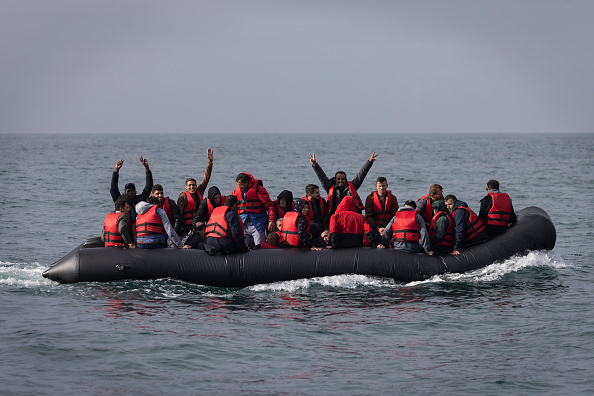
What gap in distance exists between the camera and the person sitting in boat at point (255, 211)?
12.1 meters

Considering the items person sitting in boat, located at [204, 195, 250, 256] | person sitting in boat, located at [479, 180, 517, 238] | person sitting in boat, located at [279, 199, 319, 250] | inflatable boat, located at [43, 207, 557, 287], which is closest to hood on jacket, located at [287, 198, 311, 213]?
person sitting in boat, located at [279, 199, 319, 250]

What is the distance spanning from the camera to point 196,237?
11.8m

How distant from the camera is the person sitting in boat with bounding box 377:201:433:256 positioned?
11266mm

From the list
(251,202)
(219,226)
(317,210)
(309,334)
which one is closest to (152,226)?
(219,226)

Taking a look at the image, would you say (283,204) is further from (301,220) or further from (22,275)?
(22,275)

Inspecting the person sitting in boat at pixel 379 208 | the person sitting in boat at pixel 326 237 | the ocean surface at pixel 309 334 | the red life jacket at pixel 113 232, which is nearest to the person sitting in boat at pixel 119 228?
the red life jacket at pixel 113 232

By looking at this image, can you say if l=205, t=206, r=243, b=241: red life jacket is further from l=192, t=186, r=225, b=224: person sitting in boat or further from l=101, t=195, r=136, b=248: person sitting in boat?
l=101, t=195, r=136, b=248: person sitting in boat

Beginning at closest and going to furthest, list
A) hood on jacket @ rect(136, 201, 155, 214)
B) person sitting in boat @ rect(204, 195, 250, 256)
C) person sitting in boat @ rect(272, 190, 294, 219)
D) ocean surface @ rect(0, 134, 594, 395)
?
ocean surface @ rect(0, 134, 594, 395), person sitting in boat @ rect(204, 195, 250, 256), hood on jacket @ rect(136, 201, 155, 214), person sitting in boat @ rect(272, 190, 294, 219)

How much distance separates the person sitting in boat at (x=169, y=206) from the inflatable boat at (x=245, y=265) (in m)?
0.85

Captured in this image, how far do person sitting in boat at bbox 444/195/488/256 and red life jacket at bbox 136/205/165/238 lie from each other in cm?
468

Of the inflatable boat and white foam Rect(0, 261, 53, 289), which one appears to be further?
Answer: white foam Rect(0, 261, 53, 289)

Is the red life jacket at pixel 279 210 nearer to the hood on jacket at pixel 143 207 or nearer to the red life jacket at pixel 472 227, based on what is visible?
the hood on jacket at pixel 143 207

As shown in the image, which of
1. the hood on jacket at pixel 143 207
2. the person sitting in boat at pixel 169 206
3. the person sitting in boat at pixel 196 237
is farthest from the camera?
the person sitting in boat at pixel 196 237

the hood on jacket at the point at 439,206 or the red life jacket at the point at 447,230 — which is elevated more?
the hood on jacket at the point at 439,206
